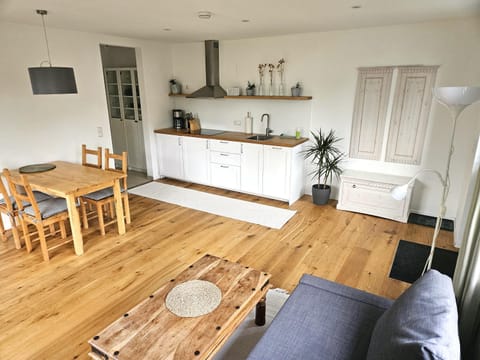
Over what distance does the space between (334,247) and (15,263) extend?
334 cm

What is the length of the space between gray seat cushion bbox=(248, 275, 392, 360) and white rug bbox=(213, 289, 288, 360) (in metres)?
0.50

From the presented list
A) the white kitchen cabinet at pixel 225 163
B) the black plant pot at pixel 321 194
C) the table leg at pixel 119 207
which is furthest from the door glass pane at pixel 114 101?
the black plant pot at pixel 321 194

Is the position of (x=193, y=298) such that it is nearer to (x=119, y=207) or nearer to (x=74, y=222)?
(x=74, y=222)

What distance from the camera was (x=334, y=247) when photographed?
11.3 feet

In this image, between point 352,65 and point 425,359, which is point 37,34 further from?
point 425,359

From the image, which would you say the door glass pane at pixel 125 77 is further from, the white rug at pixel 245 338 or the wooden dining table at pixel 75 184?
the white rug at pixel 245 338

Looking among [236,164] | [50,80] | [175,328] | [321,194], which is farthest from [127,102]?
[175,328]

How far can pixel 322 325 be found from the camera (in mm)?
1769

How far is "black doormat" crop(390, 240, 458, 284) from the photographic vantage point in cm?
296

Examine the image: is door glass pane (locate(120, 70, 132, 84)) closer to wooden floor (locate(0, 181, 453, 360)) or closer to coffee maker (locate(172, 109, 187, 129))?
coffee maker (locate(172, 109, 187, 129))

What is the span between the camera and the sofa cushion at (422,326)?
118 cm

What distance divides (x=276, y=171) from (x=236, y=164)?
0.71 metres

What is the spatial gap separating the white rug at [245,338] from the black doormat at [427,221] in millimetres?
2477

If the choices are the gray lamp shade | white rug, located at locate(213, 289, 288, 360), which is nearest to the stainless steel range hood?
the gray lamp shade
